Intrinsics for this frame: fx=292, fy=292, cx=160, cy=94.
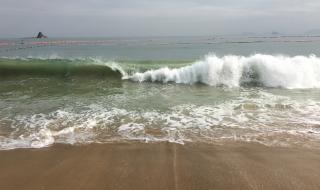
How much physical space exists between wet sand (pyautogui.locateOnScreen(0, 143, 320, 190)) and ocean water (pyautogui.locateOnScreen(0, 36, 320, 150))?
1.36 ft

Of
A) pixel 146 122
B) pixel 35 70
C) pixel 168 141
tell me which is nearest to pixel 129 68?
pixel 35 70

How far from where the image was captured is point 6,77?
1541cm

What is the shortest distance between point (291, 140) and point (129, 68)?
458 inches

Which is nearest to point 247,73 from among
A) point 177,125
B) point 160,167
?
point 177,125

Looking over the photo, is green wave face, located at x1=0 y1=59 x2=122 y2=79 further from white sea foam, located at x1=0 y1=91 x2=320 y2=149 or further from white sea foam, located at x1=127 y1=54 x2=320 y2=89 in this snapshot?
white sea foam, located at x1=0 y1=91 x2=320 y2=149

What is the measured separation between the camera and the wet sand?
402 cm

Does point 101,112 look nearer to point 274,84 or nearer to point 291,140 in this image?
point 291,140

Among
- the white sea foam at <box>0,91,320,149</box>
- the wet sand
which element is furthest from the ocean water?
the wet sand

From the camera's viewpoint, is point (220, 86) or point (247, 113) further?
point (220, 86)

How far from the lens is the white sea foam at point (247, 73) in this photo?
1249 centimetres

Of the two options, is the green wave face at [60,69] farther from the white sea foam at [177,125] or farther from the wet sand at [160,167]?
the wet sand at [160,167]

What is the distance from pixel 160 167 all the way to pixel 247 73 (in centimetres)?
1010

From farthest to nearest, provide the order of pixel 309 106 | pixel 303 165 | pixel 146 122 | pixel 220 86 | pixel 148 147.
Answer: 1. pixel 220 86
2. pixel 309 106
3. pixel 146 122
4. pixel 148 147
5. pixel 303 165

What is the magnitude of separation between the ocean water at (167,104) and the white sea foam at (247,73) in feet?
0.15
